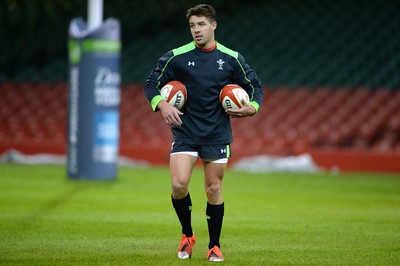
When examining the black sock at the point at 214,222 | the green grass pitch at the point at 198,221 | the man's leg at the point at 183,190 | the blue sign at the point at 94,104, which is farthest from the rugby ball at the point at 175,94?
the blue sign at the point at 94,104

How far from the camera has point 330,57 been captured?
24125 mm

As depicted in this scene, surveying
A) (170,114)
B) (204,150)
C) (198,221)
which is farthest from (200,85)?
(198,221)

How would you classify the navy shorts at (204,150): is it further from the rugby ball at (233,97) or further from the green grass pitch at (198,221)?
the green grass pitch at (198,221)

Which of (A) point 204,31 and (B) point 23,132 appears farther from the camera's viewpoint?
(B) point 23,132

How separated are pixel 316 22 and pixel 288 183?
32.4ft

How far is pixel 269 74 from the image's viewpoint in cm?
2436

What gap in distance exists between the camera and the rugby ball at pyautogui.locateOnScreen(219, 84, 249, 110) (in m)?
7.05

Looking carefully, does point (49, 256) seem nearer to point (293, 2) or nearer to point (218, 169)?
point (218, 169)

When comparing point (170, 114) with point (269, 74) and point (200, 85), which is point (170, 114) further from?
point (269, 74)

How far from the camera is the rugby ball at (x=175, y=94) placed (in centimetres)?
709

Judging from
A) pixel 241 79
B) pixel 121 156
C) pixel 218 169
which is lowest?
pixel 121 156

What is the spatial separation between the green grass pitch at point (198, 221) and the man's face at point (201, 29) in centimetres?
183

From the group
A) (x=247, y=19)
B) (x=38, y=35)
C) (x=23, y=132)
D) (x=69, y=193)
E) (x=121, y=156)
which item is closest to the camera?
(x=69, y=193)

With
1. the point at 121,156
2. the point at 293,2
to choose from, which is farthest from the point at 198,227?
the point at 293,2
